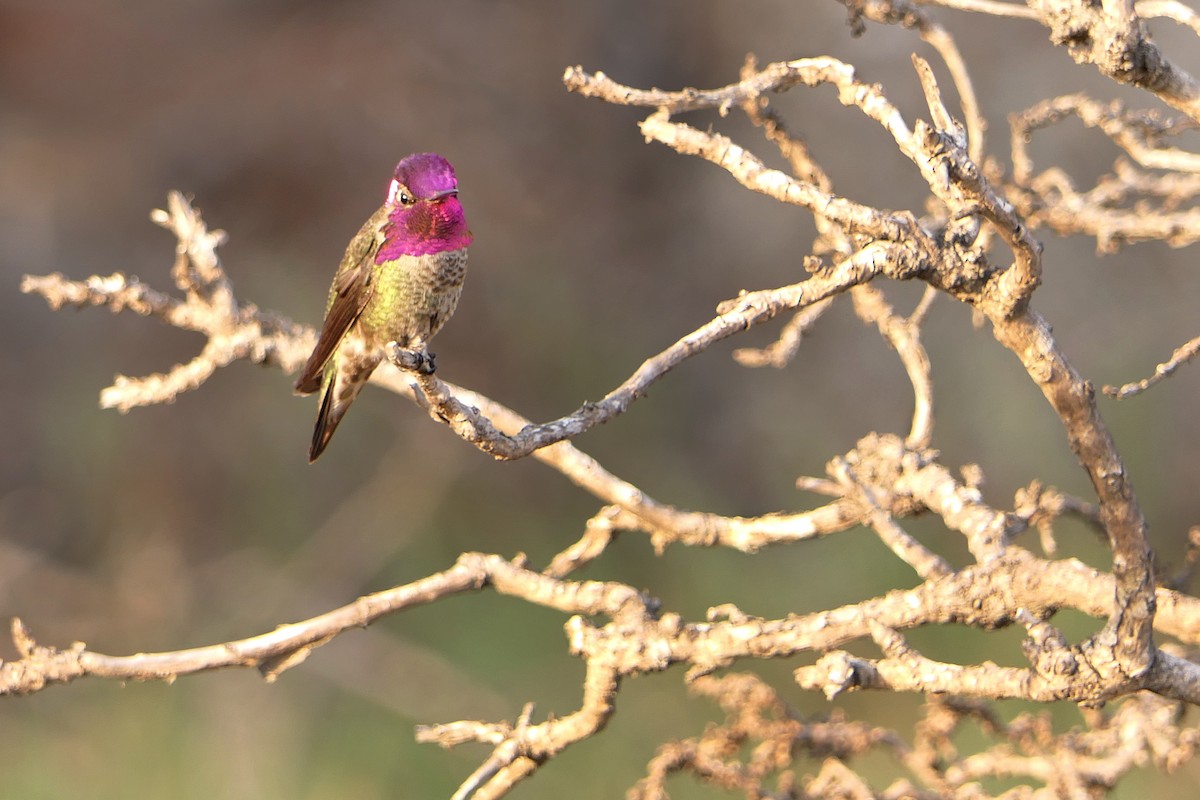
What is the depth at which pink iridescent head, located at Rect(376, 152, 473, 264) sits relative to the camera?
2.27m

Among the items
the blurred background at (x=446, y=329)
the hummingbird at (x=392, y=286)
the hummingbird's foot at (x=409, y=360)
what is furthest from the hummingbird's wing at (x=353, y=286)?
the blurred background at (x=446, y=329)

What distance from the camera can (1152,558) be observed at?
1.63 metres

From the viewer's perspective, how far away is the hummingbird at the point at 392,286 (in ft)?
7.84

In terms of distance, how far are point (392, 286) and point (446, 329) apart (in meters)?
3.75

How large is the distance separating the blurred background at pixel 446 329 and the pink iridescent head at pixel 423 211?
8.14 ft

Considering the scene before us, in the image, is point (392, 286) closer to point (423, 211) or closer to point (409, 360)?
point (423, 211)

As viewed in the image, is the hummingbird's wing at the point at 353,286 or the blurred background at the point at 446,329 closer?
the hummingbird's wing at the point at 353,286

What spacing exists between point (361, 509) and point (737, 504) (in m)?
1.72

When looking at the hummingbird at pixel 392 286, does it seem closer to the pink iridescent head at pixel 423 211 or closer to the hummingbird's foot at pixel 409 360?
the pink iridescent head at pixel 423 211

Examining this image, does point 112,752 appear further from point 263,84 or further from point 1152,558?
point 1152,558

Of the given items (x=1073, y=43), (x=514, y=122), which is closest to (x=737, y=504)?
(x=514, y=122)

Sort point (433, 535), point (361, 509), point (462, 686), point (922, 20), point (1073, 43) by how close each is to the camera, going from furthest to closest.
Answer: point (361, 509) < point (433, 535) < point (462, 686) < point (922, 20) < point (1073, 43)

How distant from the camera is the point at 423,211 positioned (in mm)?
2375

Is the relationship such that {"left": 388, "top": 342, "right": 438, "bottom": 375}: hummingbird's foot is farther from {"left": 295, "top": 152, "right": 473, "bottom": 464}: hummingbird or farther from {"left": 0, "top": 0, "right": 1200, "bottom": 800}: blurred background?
{"left": 0, "top": 0, "right": 1200, "bottom": 800}: blurred background
